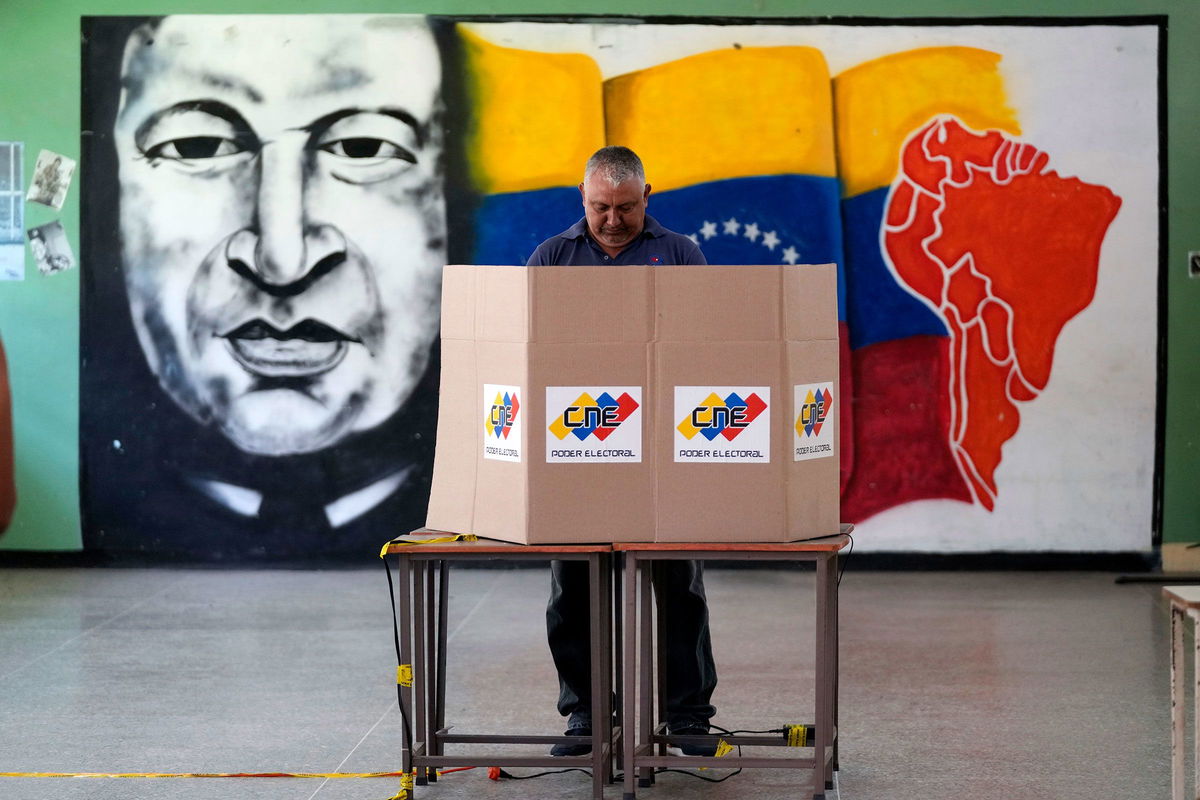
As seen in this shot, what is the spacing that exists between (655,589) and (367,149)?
12.1 ft

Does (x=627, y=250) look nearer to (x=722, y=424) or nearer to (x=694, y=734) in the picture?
(x=722, y=424)

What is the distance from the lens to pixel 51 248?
22.7 ft

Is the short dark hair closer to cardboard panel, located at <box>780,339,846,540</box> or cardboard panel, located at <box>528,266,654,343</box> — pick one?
cardboard panel, located at <box>528,266,654,343</box>

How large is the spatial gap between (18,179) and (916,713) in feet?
16.1

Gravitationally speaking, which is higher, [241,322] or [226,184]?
[226,184]

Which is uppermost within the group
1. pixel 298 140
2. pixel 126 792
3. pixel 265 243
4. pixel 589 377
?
pixel 298 140

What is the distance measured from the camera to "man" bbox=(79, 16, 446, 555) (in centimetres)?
680

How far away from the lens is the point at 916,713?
14.1 ft

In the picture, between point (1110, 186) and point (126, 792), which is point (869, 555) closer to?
point (1110, 186)

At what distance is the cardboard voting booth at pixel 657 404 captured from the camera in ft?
10.9

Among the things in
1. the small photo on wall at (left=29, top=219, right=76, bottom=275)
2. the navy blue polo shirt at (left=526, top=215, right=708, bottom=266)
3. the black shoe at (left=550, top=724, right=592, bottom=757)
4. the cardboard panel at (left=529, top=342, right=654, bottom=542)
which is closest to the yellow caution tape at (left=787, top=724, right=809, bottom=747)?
the black shoe at (left=550, top=724, right=592, bottom=757)

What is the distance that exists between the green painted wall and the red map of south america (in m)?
0.45

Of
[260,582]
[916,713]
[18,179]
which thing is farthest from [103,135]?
[916,713]

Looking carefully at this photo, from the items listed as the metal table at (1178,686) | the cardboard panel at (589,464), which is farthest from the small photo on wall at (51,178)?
the metal table at (1178,686)
